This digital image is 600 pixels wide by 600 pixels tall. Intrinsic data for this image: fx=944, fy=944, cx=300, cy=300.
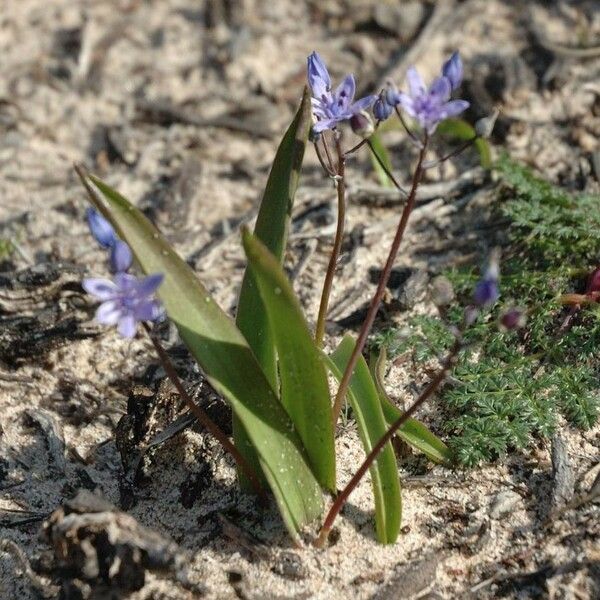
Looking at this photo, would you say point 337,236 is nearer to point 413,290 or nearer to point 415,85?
point 415,85

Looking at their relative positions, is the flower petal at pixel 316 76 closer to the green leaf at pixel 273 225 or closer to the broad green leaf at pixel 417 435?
the green leaf at pixel 273 225

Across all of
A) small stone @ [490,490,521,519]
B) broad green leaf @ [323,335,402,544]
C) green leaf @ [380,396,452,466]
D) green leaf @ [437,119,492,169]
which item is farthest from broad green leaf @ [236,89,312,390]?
green leaf @ [437,119,492,169]

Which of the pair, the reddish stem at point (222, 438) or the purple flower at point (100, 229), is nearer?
the purple flower at point (100, 229)

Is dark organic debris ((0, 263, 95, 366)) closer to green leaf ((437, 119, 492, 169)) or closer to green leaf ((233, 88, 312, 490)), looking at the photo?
green leaf ((233, 88, 312, 490))

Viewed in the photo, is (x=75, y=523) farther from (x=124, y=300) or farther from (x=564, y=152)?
(x=564, y=152)

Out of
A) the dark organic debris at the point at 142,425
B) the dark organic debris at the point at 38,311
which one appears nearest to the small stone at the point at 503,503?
the dark organic debris at the point at 142,425

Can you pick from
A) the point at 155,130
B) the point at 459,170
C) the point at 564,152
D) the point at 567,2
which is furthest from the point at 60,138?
the point at 567,2
